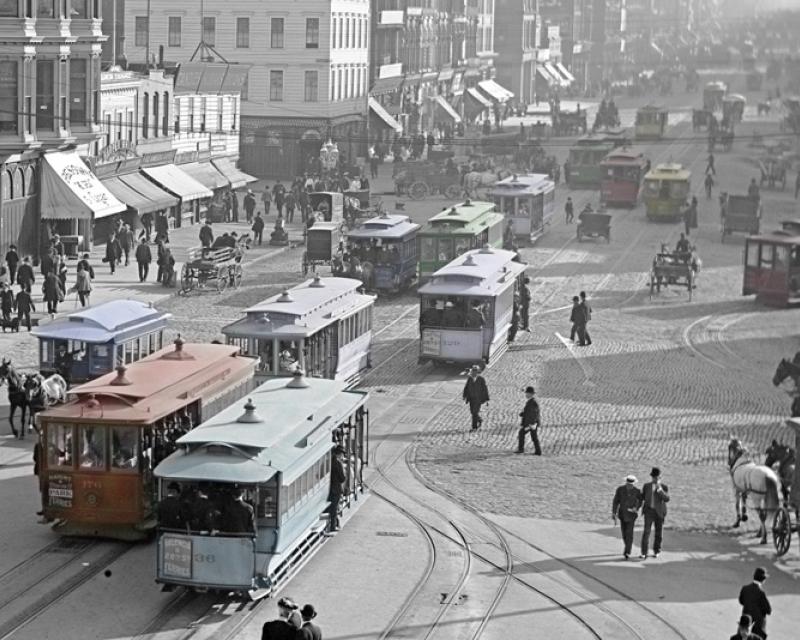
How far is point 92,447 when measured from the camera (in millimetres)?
24781

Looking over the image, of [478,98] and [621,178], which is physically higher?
[478,98]

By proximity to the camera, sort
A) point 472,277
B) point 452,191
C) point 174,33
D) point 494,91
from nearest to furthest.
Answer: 1. point 472,277
2. point 452,191
3. point 174,33
4. point 494,91

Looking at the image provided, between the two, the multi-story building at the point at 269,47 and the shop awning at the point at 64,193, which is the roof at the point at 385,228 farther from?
the multi-story building at the point at 269,47

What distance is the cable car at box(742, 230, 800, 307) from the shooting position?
51781 millimetres

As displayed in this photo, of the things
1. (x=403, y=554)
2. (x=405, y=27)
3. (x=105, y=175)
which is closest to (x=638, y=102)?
(x=405, y=27)

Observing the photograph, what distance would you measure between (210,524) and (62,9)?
33.5 metres

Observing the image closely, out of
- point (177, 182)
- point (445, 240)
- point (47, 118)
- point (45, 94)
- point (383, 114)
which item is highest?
point (45, 94)

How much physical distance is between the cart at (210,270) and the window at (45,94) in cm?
681

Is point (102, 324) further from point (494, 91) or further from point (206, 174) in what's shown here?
point (494, 91)

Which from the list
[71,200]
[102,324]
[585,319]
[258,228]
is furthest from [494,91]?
[102,324]

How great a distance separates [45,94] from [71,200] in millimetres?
3391

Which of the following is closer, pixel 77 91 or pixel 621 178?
pixel 77 91

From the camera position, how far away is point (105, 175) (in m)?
57.3

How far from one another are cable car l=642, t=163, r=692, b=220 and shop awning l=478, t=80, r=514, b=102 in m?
54.5
